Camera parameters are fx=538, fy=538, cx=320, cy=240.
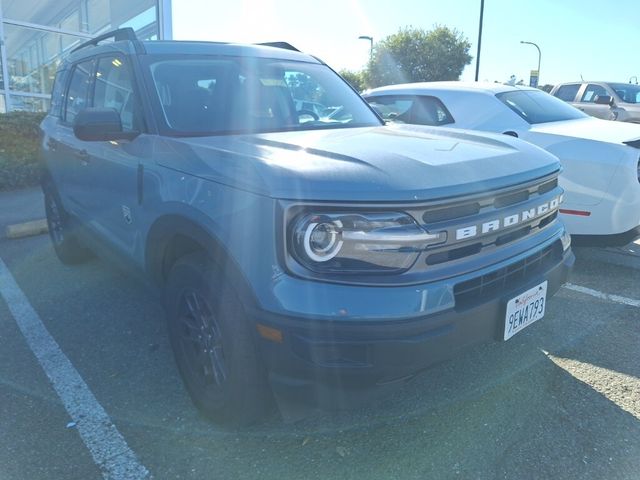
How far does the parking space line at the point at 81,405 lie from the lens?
2.30 metres

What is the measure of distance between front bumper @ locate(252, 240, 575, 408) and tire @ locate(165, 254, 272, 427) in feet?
0.50

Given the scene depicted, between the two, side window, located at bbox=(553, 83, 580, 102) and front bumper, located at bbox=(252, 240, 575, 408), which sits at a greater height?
side window, located at bbox=(553, 83, 580, 102)

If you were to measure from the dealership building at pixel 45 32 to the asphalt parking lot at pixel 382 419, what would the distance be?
10.5 meters

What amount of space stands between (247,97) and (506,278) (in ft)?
6.03

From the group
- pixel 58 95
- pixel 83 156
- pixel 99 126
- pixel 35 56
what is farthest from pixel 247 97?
pixel 35 56

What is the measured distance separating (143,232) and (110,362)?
88 centimetres

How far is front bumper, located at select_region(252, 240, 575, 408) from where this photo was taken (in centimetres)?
190

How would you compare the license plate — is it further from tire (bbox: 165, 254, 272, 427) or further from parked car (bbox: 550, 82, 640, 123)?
parked car (bbox: 550, 82, 640, 123)

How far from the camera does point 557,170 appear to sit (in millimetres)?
2830

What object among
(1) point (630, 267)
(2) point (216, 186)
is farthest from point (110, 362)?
(1) point (630, 267)

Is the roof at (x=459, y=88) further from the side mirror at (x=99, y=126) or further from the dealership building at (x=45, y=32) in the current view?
the dealership building at (x=45, y=32)

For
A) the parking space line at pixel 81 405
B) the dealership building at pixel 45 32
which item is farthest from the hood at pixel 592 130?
the dealership building at pixel 45 32

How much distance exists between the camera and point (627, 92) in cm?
1296

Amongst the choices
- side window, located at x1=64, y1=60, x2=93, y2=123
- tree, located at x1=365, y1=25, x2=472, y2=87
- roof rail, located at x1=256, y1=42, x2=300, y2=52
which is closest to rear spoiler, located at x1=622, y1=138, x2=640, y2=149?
roof rail, located at x1=256, y1=42, x2=300, y2=52
